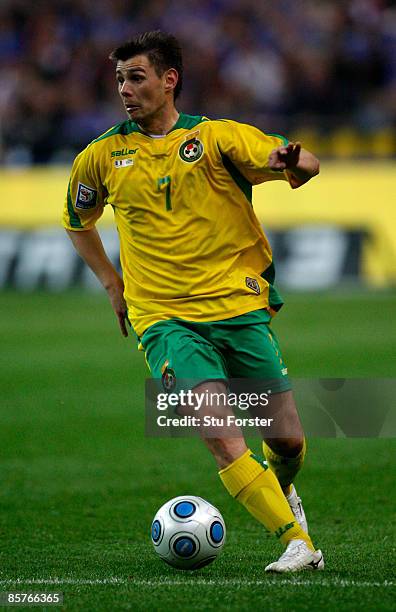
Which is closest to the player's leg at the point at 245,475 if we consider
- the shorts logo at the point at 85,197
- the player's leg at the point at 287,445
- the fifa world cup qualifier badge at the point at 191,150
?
the player's leg at the point at 287,445

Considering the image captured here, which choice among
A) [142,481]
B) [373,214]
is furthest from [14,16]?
[142,481]

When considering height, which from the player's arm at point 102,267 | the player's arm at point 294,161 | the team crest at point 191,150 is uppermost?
the player's arm at point 294,161

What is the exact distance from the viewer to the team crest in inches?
216

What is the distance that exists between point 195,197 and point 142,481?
291 centimetres

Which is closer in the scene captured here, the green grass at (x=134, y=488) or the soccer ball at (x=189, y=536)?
the green grass at (x=134, y=488)

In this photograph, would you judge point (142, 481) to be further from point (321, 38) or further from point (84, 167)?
point (321, 38)

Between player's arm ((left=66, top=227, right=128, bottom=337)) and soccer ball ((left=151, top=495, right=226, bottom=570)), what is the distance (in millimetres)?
1080

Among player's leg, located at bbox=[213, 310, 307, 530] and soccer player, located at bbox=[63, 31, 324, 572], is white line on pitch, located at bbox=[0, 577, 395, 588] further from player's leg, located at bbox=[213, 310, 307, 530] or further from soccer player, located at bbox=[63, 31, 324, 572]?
player's leg, located at bbox=[213, 310, 307, 530]

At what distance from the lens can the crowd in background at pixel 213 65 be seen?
1894cm

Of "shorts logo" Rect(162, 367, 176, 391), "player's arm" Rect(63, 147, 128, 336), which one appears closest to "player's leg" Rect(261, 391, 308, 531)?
"shorts logo" Rect(162, 367, 176, 391)

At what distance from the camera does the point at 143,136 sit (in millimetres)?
5629

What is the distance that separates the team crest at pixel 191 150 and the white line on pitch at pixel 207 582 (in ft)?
6.21

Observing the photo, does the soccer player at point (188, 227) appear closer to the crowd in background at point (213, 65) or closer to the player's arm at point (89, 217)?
→ the player's arm at point (89, 217)

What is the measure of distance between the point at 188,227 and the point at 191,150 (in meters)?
0.36
